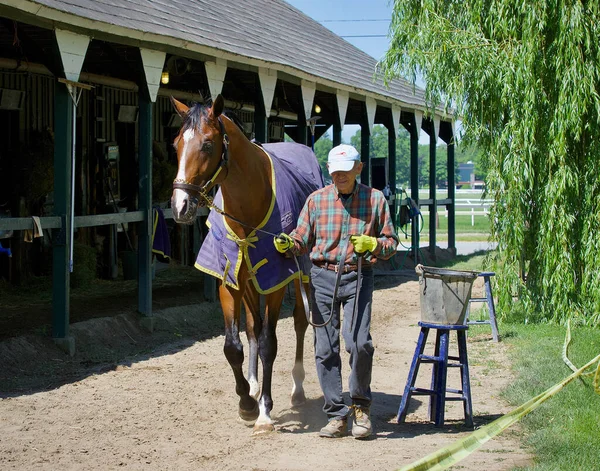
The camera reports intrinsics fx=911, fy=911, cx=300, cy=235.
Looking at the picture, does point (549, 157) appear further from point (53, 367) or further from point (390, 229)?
point (53, 367)

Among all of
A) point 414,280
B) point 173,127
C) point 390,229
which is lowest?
point 414,280

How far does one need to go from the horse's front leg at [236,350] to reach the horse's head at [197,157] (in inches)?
31.7

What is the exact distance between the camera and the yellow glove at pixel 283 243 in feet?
20.6

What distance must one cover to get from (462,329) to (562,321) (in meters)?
4.89

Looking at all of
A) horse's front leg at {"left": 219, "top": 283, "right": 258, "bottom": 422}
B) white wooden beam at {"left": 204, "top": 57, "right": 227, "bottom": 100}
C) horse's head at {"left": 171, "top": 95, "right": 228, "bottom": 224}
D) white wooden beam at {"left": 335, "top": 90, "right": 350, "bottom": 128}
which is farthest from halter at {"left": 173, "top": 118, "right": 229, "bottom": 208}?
white wooden beam at {"left": 335, "top": 90, "right": 350, "bottom": 128}

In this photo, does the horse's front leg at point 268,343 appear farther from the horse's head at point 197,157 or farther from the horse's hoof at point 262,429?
the horse's head at point 197,157

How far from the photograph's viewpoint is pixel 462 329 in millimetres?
6562

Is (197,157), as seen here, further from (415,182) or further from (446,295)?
(415,182)

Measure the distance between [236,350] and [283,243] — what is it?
0.90 metres

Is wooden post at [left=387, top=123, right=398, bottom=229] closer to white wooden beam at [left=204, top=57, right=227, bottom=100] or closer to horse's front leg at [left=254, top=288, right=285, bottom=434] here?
white wooden beam at [left=204, top=57, right=227, bottom=100]

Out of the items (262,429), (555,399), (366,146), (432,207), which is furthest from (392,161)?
(262,429)

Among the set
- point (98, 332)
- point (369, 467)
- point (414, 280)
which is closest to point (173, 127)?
point (414, 280)

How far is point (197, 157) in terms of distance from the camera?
19.5 feet

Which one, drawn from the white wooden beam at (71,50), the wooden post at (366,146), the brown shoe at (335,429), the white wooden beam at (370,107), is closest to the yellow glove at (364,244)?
the brown shoe at (335,429)
